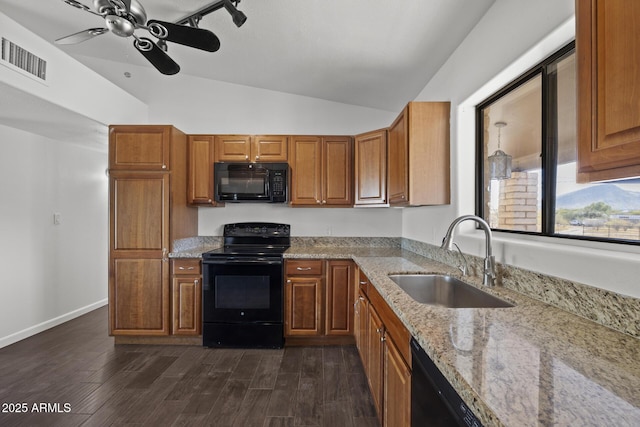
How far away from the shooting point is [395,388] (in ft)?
4.33

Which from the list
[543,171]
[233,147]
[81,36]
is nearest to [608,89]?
[543,171]

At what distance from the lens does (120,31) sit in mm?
1668

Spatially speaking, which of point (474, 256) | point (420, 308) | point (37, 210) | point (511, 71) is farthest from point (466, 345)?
point (37, 210)

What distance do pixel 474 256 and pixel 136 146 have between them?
3100mm

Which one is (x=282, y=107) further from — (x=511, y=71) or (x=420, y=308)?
(x=420, y=308)

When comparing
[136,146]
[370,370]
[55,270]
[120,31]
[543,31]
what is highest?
[120,31]

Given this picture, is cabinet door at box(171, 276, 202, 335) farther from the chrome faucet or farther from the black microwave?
the chrome faucet

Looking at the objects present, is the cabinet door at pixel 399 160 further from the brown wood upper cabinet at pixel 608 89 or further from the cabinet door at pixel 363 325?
the brown wood upper cabinet at pixel 608 89

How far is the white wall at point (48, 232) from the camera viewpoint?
2934mm

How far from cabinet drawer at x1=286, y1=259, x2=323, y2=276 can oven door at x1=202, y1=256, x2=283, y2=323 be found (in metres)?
0.12

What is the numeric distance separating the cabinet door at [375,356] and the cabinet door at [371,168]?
1294 millimetres

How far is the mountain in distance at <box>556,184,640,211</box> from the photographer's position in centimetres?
110

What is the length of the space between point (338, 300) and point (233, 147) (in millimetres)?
1975

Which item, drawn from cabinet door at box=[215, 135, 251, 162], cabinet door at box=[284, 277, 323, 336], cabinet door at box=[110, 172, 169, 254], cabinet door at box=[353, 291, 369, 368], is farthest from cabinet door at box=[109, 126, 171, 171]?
cabinet door at box=[353, 291, 369, 368]
